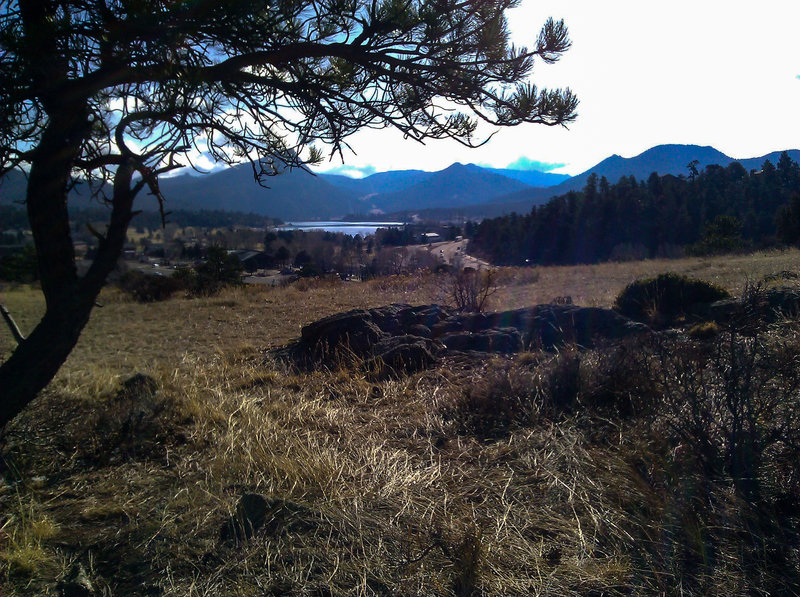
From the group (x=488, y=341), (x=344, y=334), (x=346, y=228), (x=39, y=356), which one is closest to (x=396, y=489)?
(x=39, y=356)

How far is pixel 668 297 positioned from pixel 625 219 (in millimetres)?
39593

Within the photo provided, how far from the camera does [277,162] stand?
3.50 meters

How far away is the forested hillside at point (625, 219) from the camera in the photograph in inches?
1414

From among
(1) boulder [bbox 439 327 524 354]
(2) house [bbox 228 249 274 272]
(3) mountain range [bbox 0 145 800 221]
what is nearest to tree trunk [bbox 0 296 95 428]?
(1) boulder [bbox 439 327 524 354]

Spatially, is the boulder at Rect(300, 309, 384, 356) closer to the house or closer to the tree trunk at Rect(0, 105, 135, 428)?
the tree trunk at Rect(0, 105, 135, 428)

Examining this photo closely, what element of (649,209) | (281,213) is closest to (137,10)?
(649,209)

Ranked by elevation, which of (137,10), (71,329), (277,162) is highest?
(137,10)

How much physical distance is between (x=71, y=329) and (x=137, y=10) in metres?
1.55

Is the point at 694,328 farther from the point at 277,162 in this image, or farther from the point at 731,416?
the point at 277,162

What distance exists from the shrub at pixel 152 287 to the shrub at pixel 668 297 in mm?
13093

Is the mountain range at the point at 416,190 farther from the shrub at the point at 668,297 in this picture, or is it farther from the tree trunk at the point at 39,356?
the tree trunk at the point at 39,356

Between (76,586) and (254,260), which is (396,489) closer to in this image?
(76,586)

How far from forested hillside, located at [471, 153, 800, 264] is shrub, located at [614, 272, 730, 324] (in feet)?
93.0

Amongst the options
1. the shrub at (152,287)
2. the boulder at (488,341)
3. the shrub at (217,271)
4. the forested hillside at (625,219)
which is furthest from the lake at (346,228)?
the boulder at (488,341)
